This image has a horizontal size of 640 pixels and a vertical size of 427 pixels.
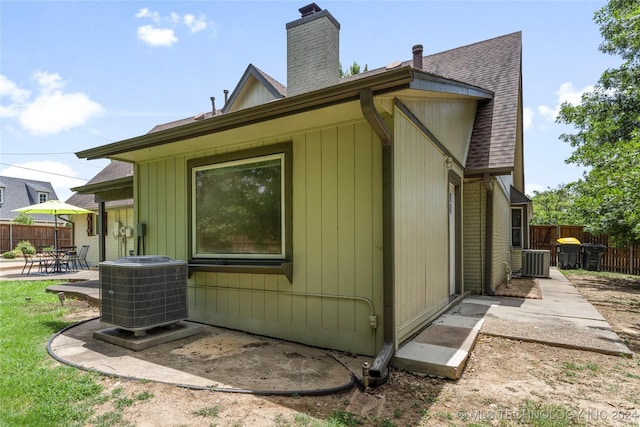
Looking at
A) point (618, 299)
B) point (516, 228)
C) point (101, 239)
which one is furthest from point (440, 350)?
point (516, 228)

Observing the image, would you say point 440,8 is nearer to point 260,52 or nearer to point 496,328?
point 260,52

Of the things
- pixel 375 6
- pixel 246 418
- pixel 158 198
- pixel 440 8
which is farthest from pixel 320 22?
pixel 246 418

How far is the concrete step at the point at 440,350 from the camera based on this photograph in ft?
10.1

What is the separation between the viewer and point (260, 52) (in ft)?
30.2

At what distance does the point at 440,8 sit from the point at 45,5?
6.89 m

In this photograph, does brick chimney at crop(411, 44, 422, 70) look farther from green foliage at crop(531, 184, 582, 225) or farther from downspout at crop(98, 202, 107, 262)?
green foliage at crop(531, 184, 582, 225)

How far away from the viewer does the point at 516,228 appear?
10617mm

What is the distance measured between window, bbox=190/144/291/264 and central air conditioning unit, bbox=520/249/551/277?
28.3 ft

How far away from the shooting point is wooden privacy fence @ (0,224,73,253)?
20125mm

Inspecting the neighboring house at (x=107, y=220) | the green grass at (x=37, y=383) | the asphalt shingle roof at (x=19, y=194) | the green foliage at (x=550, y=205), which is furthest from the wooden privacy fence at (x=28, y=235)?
the green foliage at (x=550, y=205)

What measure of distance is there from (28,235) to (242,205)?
23.0 meters

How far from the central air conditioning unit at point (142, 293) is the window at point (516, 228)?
988 centimetres

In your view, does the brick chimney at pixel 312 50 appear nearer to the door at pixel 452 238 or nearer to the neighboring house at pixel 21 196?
the door at pixel 452 238

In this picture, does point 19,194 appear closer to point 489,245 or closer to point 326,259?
point 326,259
